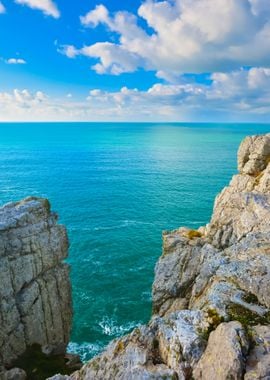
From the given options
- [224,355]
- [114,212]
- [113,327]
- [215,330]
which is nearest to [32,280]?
[113,327]

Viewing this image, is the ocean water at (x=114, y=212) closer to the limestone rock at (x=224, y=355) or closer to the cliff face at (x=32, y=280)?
the cliff face at (x=32, y=280)

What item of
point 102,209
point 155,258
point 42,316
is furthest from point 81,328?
point 102,209

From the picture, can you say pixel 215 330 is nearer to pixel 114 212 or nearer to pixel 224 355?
pixel 224 355

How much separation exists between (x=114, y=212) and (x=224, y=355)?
80.3 meters

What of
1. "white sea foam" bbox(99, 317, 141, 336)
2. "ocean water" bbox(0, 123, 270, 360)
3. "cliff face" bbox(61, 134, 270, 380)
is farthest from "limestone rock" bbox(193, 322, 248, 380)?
"white sea foam" bbox(99, 317, 141, 336)

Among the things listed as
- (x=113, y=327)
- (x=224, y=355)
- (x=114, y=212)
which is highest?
(x=224, y=355)

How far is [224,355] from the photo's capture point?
1842 cm

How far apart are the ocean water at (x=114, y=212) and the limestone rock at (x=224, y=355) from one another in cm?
3362

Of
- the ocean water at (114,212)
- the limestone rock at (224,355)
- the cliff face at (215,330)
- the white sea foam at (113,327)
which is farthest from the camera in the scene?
the ocean water at (114,212)

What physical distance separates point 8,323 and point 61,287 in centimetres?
752

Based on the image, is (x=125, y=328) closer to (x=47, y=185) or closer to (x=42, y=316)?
(x=42, y=316)

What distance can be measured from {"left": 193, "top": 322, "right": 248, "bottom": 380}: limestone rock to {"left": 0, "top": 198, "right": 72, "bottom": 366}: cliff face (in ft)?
87.7

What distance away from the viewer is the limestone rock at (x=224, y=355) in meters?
17.8

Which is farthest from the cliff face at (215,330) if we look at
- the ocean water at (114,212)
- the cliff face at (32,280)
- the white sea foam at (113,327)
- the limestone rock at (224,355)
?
the ocean water at (114,212)
